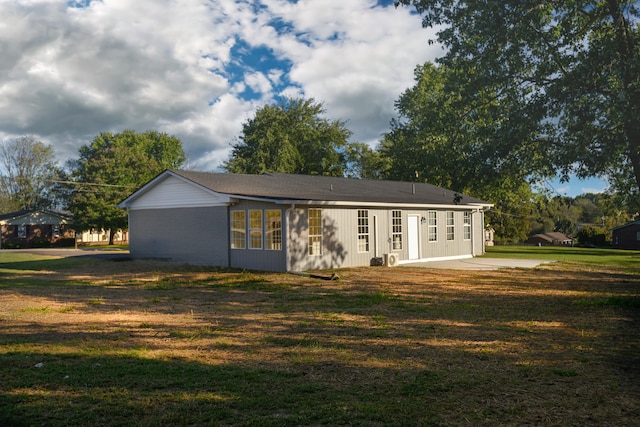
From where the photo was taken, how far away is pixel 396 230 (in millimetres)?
22203

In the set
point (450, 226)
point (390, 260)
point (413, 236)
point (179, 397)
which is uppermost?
point (450, 226)

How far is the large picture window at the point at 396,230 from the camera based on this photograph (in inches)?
867

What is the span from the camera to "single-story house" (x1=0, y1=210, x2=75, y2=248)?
45594 mm

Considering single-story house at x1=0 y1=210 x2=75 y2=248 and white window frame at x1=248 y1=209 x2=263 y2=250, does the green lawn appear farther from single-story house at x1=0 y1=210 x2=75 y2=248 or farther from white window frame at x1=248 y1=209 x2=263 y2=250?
single-story house at x1=0 y1=210 x2=75 y2=248

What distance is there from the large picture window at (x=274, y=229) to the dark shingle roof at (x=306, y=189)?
0.66 meters

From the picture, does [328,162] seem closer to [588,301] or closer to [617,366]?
[588,301]

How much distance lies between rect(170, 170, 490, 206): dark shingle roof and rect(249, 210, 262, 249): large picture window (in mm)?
759

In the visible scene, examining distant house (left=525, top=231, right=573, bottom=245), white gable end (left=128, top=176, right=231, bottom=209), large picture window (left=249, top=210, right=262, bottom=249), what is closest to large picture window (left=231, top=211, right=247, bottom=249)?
large picture window (left=249, top=210, right=262, bottom=249)

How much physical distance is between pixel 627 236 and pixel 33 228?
63500mm

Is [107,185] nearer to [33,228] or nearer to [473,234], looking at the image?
[33,228]

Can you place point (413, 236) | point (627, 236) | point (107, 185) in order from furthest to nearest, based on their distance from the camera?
point (627, 236)
point (107, 185)
point (413, 236)

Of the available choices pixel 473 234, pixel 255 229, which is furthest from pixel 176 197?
pixel 473 234

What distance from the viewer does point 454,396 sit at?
509 centimetres

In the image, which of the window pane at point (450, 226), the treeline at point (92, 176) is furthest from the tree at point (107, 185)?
the window pane at point (450, 226)
